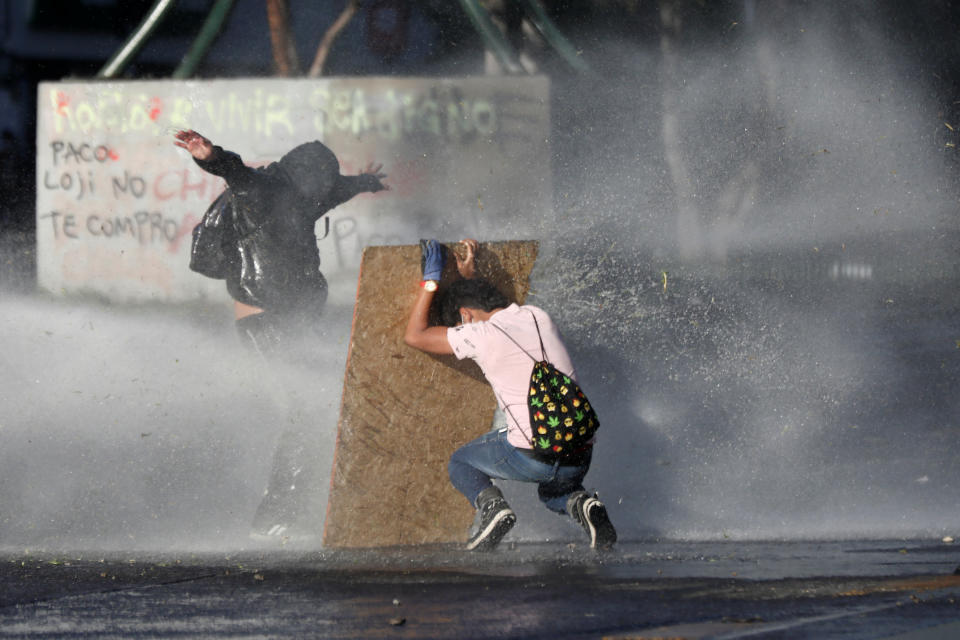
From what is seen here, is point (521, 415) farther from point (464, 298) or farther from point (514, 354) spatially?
point (464, 298)

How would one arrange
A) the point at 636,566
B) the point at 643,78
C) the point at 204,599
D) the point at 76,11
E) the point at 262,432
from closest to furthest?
the point at 204,599
the point at 636,566
the point at 262,432
the point at 643,78
the point at 76,11

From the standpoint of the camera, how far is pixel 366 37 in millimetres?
9930

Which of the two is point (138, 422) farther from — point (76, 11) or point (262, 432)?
point (76, 11)

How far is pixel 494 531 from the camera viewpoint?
4465mm

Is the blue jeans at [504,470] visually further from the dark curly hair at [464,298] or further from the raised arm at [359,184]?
the raised arm at [359,184]

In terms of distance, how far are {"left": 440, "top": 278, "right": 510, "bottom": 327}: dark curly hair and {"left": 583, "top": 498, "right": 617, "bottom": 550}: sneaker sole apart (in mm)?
893

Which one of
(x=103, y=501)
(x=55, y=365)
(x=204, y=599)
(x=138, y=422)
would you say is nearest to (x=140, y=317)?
(x=55, y=365)

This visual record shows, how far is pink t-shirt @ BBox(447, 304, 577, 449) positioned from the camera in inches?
176

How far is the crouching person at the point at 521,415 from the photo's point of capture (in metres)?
4.41

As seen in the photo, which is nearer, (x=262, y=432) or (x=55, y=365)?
(x=262, y=432)

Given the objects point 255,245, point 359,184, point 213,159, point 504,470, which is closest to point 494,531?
point 504,470

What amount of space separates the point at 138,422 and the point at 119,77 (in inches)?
160

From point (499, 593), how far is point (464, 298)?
1532 mm

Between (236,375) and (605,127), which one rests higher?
(605,127)
